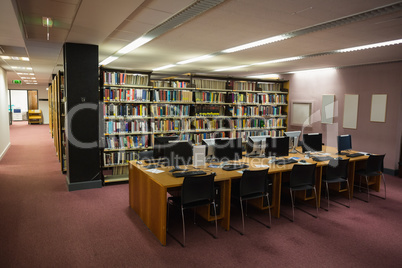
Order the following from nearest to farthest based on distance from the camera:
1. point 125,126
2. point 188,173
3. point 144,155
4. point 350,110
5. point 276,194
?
point 188,173, point 276,194, point 144,155, point 125,126, point 350,110

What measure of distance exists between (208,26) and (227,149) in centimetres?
216

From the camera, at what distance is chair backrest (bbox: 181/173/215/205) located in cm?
369

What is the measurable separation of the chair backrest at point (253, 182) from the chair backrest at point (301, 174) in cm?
56

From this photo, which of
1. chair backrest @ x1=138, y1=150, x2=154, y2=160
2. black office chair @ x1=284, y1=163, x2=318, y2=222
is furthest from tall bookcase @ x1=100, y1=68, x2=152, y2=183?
black office chair @ x1=284, y1=163, x2=318, y2=222

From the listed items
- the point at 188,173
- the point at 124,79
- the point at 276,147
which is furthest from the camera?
the point at 124,79

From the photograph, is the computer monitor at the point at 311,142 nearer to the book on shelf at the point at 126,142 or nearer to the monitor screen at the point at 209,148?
the monitor screen at the point at 209,148

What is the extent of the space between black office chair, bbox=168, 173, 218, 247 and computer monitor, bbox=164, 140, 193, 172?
691 mm

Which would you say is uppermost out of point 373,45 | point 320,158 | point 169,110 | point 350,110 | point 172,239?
point 373,45

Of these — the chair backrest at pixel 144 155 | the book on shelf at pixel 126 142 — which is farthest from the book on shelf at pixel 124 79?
the chair backrest at pixel 144 155

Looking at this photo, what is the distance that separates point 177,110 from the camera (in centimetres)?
695

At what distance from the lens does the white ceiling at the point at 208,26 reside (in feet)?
11.4

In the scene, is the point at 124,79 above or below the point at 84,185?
above

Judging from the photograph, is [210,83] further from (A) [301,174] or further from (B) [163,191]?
(B) [163,191]

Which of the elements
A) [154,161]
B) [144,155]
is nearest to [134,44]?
[144,155]
